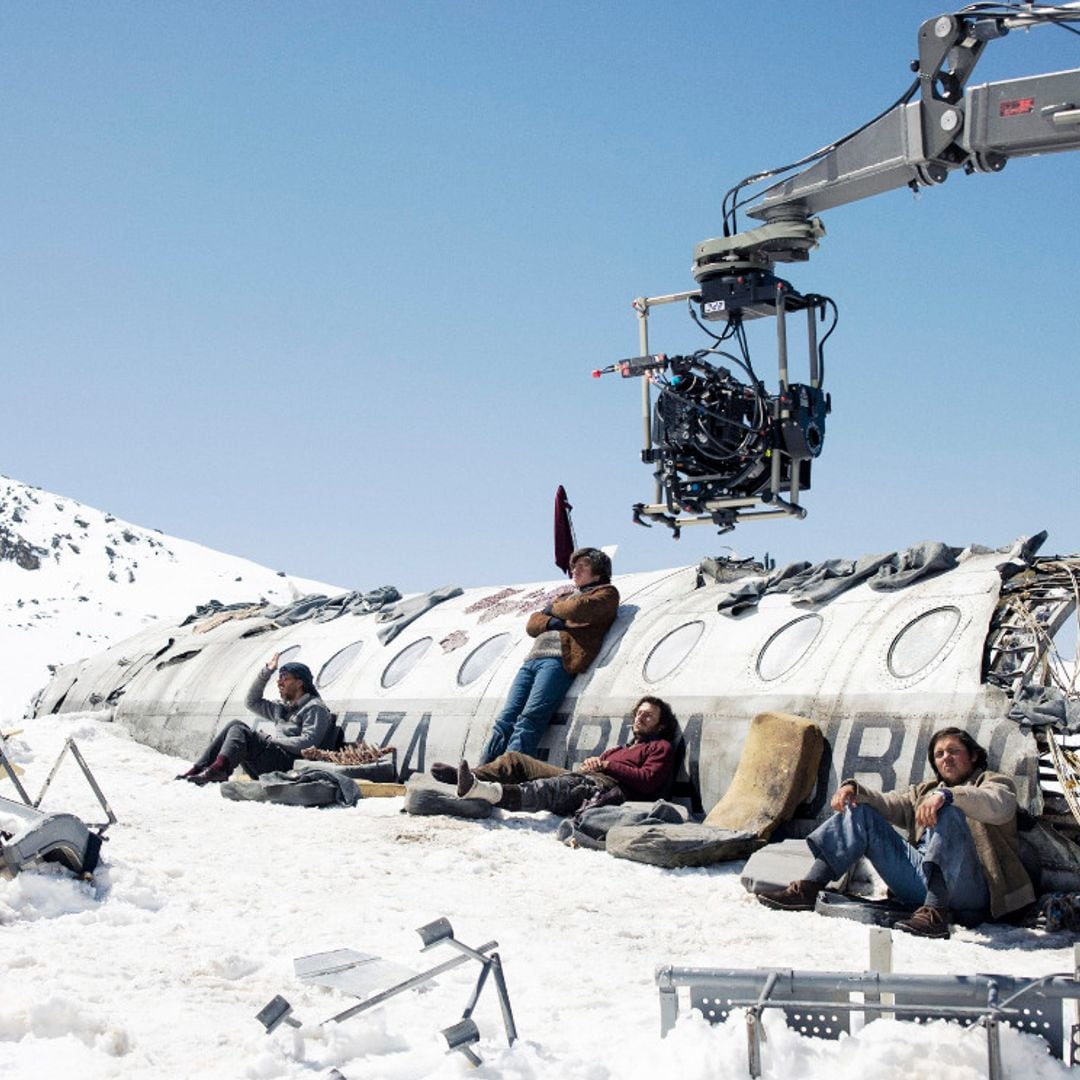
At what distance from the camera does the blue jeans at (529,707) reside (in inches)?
442

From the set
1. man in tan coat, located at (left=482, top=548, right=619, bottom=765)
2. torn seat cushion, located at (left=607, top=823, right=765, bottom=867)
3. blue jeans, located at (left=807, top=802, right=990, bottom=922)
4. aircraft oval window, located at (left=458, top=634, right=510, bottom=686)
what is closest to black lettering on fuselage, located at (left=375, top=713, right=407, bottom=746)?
aircraft oval window, located at (left=458, top=634, right=510, bottom=686)

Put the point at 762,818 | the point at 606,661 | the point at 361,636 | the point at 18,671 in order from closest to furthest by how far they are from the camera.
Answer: the point at 762,818 < the point at 606,661 < the point at 361,636 < the point at 18,671

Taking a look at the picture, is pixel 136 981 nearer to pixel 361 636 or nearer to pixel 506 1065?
pixel 506 1065

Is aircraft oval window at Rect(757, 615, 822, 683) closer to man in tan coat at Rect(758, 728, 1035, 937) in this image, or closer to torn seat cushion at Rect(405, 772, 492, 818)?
torn seat cushion at Rect(405, 772, 492, 818)

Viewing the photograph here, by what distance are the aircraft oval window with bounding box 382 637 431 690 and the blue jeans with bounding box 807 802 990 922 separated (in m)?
6.64

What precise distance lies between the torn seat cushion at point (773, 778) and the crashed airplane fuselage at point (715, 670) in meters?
0.14

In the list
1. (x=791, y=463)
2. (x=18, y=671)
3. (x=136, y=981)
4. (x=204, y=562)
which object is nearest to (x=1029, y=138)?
(x=791, y=463)

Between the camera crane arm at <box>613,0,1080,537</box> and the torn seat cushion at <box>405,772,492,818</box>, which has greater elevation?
the camera crane arm at <box>613,0,1080,537</box>

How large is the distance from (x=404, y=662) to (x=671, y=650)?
142 inches

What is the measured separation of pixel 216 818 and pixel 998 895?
525cm

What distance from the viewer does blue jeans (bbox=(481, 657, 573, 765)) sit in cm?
1123

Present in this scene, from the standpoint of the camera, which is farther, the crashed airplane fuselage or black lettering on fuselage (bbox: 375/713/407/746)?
black lettering on fuselage (bbox: 375/713/407/746)

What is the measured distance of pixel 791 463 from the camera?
9.40 meters

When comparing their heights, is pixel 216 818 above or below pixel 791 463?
below
